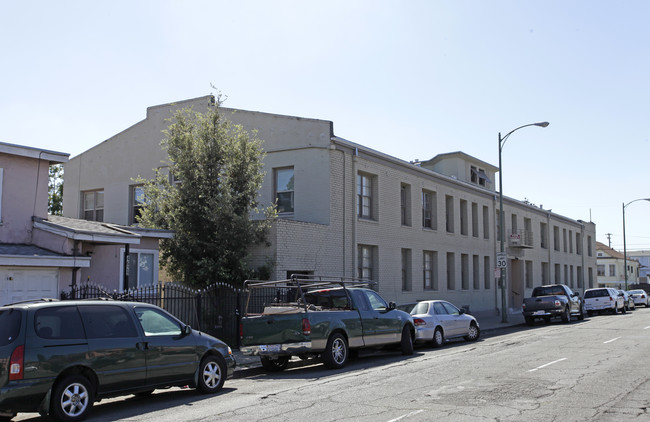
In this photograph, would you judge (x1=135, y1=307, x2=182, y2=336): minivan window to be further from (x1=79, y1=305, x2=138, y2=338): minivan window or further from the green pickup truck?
the green pickup truck

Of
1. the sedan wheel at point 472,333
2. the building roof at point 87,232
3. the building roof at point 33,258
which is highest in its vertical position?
the building roof at point 87,232

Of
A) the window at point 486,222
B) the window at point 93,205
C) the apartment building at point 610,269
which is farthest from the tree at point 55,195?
the apartment building at point 610,269

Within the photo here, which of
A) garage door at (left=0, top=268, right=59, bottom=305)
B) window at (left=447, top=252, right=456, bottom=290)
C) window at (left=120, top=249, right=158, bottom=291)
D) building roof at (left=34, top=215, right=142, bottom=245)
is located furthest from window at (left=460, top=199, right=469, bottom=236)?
garage door at (left=0, top=268, right=59, bottom=305)

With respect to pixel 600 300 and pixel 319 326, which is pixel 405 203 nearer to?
pixel 600 300

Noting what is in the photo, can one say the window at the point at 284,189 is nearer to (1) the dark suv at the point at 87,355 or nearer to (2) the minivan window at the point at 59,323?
(1) the dark suv at the point at 87,355

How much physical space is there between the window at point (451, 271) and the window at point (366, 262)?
7778 millimetres

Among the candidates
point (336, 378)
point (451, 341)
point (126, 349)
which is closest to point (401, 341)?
point (336, 378)

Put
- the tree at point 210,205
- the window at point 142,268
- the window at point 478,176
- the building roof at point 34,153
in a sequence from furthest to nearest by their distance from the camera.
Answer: the window at point 478,176, the tree at point 210,205, the window at point 142,268, the building roof at point 34,153

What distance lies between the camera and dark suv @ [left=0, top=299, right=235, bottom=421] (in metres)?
7.88

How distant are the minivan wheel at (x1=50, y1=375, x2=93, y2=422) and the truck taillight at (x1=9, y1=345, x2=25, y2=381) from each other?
0.55 meters

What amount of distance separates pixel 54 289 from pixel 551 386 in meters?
11.2

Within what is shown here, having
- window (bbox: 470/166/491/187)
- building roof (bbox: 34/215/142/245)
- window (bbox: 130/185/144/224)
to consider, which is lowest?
building roof (bbox: 34/215/142/245)

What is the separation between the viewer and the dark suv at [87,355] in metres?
7.88

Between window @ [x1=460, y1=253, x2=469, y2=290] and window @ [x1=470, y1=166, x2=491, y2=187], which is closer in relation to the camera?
window @ [x1=460, y1=253, x2=469, y2=290]
